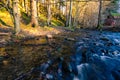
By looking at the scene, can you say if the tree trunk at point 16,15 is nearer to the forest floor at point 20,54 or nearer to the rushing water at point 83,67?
the forest floor at point 20,54

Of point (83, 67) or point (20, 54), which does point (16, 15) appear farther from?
point (83, 67)

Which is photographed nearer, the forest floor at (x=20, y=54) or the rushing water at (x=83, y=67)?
the rushing water at (x=83, y=67)

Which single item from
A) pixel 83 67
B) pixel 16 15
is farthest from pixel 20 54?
pixel 16 15

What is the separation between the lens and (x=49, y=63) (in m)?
9.45

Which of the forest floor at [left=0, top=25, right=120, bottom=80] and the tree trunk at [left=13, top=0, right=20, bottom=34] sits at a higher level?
the tree trunk at [left=13, top=0, right=20, bottom=34]

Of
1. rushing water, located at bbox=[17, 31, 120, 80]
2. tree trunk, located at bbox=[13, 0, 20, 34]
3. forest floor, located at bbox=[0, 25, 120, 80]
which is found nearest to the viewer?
rushing water, located at bbox=[17, 31, 120, 80]

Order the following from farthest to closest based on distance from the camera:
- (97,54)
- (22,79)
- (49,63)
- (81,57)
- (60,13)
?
1. (60,13)
2. (97,54)
3. (81,57)
4. (49,63)
5. (22,79)

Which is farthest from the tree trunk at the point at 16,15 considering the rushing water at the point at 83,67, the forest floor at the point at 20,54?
the rushing water at the point at 83,67

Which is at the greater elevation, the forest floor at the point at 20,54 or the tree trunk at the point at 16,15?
the tree trunk at the point at 16,15

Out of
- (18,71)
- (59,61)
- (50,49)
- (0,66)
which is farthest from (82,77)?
(50,49)

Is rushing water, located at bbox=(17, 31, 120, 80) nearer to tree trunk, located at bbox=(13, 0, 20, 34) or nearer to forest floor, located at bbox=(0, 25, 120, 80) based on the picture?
forest floor, located at bbox=(0, 25, 120, 80)

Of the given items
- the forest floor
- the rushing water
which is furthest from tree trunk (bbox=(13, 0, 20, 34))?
the rushing water

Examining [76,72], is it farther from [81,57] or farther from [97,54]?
[97,54]

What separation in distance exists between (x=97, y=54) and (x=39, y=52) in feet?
10.4
